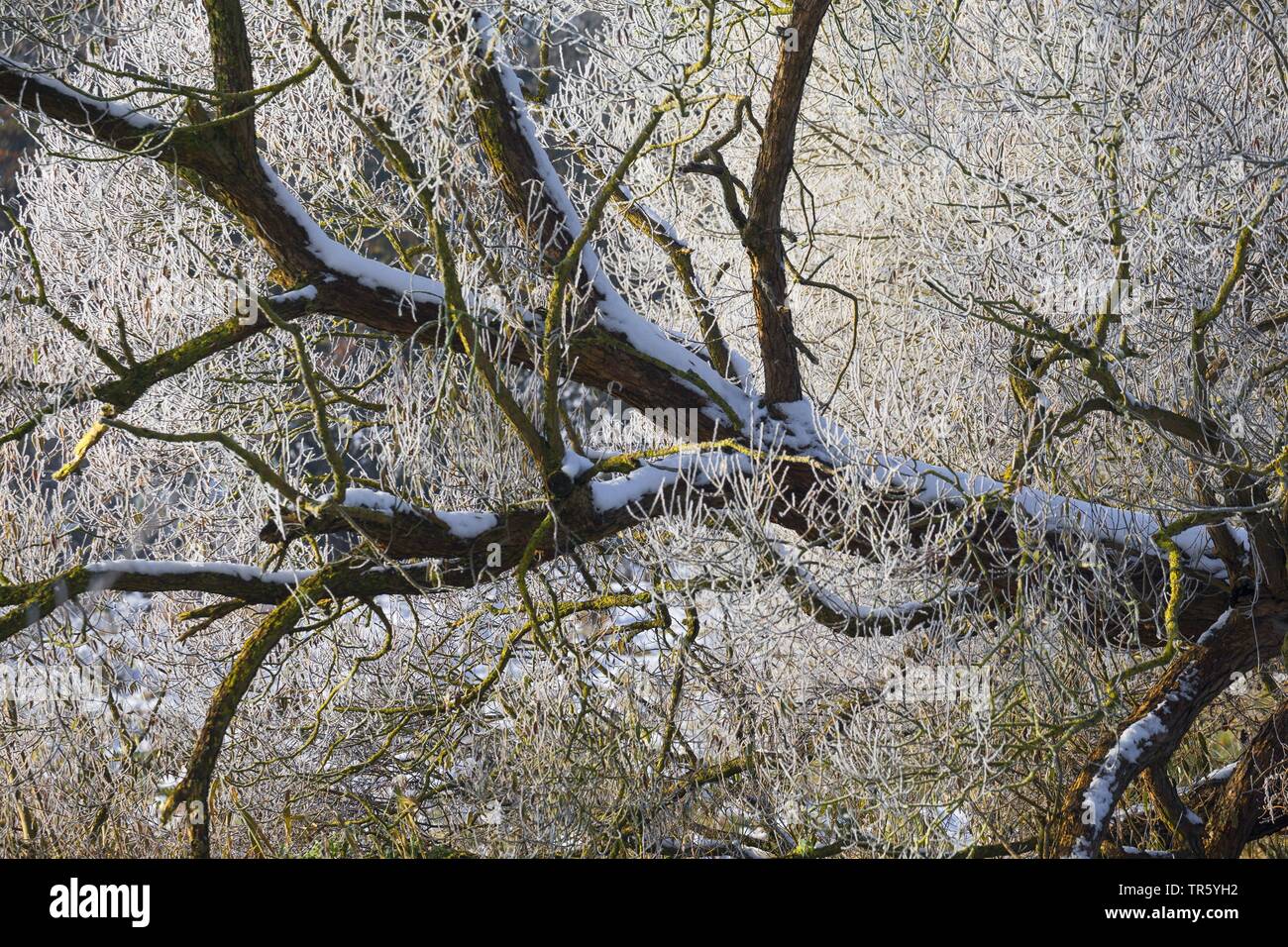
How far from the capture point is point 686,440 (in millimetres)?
6074

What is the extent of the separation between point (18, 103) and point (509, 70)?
6.14 feet

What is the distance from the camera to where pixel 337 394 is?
6422mm

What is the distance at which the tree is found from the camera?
4.93 metres

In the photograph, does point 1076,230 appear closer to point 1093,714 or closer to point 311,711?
point 1093,714

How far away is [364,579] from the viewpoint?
5.20 metres

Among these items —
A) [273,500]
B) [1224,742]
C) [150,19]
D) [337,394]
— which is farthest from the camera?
[1224,742]

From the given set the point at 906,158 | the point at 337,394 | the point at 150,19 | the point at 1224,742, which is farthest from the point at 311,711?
the point at 1224,742

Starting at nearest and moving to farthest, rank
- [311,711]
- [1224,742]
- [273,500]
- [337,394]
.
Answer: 1. [273,500]
2. [337,394]
3. [311,711]
4. [1224,742]

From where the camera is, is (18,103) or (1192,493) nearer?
(18,103)

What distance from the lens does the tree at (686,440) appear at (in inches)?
194

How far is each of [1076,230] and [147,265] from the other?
510cm

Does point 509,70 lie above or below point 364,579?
above
